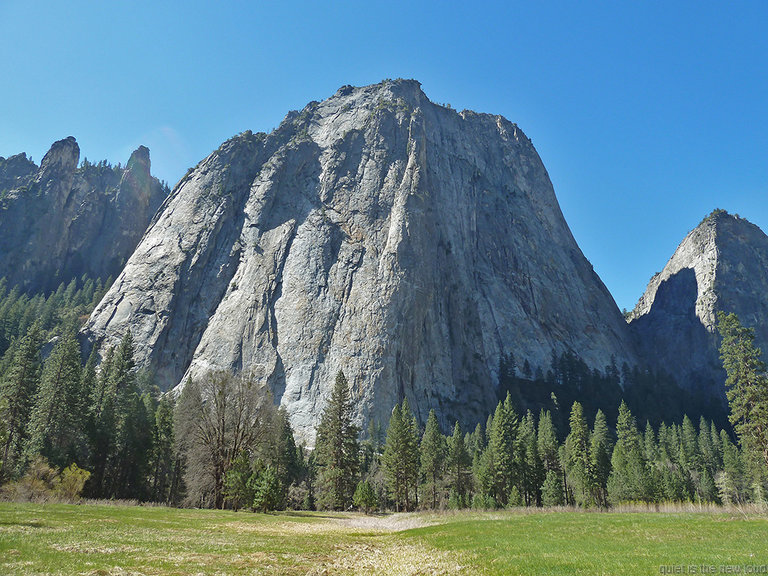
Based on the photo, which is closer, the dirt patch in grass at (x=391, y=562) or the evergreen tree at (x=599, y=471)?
the dirt patch in grass at (x=391, y=562)

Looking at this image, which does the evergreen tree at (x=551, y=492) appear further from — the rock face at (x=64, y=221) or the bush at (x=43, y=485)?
the rock face at (x=64, y=221)

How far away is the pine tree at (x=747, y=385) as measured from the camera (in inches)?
1473

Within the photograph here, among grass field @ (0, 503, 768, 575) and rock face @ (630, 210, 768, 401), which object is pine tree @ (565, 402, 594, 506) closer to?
grass field @ (0, 503, 768, 575)

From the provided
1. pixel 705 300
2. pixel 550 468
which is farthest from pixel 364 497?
pixel 705 300

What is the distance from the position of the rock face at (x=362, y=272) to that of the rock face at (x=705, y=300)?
15.9 m

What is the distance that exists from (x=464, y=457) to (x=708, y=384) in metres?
121

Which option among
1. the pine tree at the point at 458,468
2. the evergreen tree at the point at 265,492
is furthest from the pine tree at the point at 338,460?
the pine tree at the point at 458,468

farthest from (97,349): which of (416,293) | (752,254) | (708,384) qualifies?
(752,254)

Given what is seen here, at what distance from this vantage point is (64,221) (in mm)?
176500

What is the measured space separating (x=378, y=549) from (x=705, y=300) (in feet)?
566

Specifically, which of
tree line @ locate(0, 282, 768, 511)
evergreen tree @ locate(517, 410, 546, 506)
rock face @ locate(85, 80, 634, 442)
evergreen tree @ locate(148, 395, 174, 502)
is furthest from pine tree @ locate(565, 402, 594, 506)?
evergreen tree @ locate(148, 395, 174, 502)

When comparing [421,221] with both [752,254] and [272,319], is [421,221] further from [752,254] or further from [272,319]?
[752,254]

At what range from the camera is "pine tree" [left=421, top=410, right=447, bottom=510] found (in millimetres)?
63906

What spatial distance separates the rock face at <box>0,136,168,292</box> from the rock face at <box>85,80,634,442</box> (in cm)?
5376
